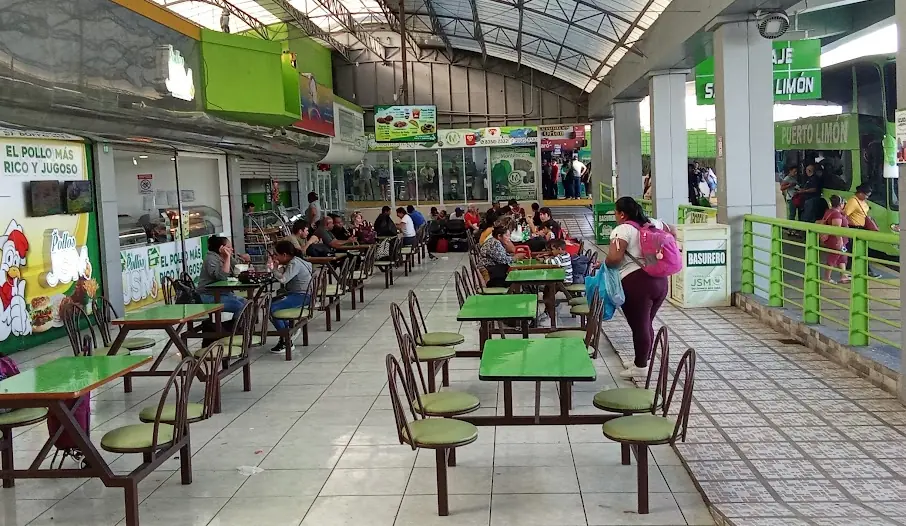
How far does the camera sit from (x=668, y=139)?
43.5 ft

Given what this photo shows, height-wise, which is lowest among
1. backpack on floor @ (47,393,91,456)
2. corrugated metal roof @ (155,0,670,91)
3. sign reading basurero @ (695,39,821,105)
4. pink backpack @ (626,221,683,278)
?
backpack on floor @ (47,393,91,456)

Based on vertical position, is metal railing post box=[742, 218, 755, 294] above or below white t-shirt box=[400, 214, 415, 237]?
below

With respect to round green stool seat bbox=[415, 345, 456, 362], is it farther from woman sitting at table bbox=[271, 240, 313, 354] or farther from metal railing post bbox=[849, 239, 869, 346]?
metal railing post bbox=[849, 239, 869, 346]

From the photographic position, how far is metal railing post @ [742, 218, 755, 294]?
364 inches

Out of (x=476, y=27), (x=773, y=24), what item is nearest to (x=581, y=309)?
(x=773, y=24)

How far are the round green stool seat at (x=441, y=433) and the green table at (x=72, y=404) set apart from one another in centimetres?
127

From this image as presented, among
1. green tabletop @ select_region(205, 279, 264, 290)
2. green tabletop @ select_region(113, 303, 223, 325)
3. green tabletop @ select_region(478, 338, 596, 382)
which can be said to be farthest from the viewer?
green tabletop @ select_region(205, 279, 264, 290)

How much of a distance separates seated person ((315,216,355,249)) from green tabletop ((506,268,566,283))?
5305mm

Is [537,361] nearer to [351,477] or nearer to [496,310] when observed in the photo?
[351,477]

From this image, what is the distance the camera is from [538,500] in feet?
13.4

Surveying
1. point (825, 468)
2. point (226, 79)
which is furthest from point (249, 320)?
point (226, 79)

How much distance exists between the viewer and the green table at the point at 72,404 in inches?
150

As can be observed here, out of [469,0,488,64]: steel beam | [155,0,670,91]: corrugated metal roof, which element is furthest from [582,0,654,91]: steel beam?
[469,0,488,64]: steel beam

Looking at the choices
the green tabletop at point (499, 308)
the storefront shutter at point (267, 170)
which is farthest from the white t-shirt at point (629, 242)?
the storefront shutter at point (267, 170)
